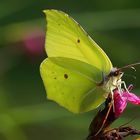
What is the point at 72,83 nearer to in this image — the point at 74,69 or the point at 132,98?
the point at 74,69

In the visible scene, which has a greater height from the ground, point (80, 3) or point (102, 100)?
point (102, 100)

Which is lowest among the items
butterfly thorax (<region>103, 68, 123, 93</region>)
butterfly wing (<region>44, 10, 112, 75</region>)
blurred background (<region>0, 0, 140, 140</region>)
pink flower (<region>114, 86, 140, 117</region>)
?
blurred background (<region>0, 0, 140, 140</region>)

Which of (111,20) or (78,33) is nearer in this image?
(78,33)

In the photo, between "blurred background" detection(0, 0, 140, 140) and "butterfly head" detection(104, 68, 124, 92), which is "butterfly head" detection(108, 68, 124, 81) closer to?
"butterfly head" detection(104, 68, 124, 92)

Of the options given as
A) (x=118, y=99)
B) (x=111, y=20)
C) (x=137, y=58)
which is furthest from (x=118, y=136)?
(x=137, y=58)

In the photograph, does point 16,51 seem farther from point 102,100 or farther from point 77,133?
point 102,100

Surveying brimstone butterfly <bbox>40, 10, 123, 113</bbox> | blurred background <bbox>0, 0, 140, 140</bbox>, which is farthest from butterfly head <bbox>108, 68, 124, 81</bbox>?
blurred background <bbox>0, 0, 140, 140</bbox>

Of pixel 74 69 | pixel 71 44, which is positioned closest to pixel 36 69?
pixel 74 69

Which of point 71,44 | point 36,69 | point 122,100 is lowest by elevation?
point 36,69
